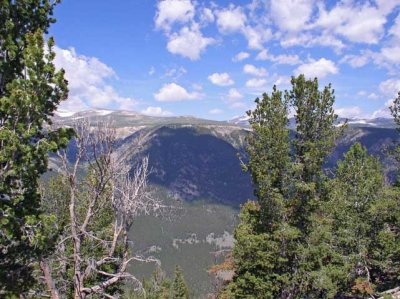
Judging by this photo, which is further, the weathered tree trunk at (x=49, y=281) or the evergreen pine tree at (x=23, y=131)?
the weathered tree trunk at (x=49, y=281)

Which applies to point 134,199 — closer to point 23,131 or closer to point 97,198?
point 97,198

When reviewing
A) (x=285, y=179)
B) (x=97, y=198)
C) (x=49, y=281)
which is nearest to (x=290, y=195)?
(x=285, y=179)

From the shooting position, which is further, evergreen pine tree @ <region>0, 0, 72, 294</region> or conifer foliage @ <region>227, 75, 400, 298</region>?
conifer foliage @ <region>227, 75, 400, 298</region>

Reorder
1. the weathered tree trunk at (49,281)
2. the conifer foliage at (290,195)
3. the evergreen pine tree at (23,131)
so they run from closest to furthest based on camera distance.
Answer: the evergreen pine tree at (23,131), the weathered tree trunk at (49,281), the conifer foliage at (290,195)

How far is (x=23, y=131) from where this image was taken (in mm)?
12188

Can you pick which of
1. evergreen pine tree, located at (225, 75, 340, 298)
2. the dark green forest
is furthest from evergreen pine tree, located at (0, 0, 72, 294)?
evergreen pine tree, located at (225, 75, 340, 298)

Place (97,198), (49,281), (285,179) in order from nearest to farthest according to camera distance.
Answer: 1. (49,281)
2. (97,198)
3. (285,179)

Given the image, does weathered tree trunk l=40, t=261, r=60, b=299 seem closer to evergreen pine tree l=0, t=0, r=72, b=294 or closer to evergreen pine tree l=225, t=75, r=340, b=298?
evergreen pine tree l=0, t=0, r=72, b=294

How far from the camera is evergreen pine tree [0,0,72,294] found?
478 inches

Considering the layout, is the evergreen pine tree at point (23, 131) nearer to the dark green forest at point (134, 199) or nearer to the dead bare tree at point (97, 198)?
the dark green forest at point (134, 199)

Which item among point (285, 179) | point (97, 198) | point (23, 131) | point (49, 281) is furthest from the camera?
point (285, 179)

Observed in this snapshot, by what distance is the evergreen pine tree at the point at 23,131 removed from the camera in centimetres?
1213

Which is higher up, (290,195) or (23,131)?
(23,131)

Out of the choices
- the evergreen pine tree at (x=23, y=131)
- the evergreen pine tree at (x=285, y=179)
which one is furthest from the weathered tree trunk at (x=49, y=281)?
the evergreen pine tree at (x=285, y=179)
